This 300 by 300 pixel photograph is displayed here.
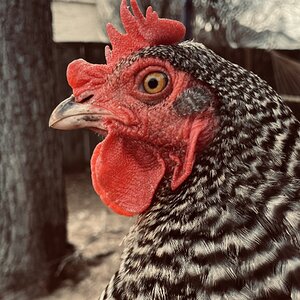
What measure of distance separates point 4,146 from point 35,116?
0.88 feet

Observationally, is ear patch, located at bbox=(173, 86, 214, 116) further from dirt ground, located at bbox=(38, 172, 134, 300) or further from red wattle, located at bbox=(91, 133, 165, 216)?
dirt ground, located at bbox=(38, 172, 134, 300)

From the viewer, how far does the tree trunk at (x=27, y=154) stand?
2967mm

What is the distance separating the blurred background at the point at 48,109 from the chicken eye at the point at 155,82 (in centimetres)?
154

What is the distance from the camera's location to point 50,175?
3.22 meters

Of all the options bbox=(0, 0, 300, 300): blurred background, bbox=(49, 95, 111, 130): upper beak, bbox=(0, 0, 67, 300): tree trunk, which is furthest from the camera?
bbox=(0, 0, 67, 300): tree trunk

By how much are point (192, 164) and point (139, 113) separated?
0.20m

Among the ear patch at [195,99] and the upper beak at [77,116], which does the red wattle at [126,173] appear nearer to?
the upper beak at [77,116]

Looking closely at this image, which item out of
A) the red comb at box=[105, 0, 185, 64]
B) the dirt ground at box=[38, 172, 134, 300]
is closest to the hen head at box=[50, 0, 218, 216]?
the red comb at box=[105, 0, 185, 64]

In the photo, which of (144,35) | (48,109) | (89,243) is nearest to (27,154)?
(48,109)

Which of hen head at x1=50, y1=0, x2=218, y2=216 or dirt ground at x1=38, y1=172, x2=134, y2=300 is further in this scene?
dirt ground at x1=38, y1=172, x2=134, y2=300

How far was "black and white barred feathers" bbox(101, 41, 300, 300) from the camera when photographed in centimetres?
111

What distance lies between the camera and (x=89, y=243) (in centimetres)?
377

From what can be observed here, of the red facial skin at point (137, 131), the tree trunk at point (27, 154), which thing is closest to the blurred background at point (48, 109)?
the tree trunk at point (27, 154)

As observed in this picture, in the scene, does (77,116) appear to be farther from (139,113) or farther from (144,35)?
(144,35)
